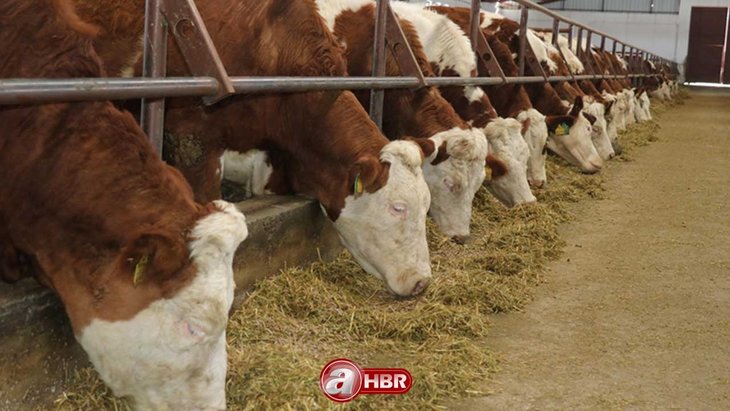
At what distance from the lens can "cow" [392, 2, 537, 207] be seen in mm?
7668

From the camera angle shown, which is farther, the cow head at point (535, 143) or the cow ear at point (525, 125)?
the cow head at point (535, 143)

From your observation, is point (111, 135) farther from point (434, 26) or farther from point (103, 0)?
point (434, 26)

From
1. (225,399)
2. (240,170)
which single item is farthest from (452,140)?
(225,399)

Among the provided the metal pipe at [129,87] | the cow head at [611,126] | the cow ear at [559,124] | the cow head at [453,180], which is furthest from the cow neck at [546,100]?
the metal pipe at [129,87]

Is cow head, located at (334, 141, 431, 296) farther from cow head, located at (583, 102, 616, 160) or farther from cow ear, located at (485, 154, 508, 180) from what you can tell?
cow head, located at (583, 102, 616, 160)

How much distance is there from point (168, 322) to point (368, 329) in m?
1.72

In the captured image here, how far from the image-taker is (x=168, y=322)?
2656 millimetres

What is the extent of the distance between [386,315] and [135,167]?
1895 mm

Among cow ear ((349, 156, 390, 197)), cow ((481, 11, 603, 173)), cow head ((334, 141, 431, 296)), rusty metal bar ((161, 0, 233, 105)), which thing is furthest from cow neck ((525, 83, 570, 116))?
rusty metal bar ((161, 0, 233, 105))

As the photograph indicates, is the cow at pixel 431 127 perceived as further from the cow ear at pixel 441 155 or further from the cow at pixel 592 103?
the cow at pixel 592 103

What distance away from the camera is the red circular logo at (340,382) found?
3080mm

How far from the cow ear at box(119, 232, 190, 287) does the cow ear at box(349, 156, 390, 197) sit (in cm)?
215

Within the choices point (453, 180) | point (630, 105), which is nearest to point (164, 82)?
point (453, 180)

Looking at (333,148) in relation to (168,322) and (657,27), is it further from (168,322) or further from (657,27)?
(657,27)
